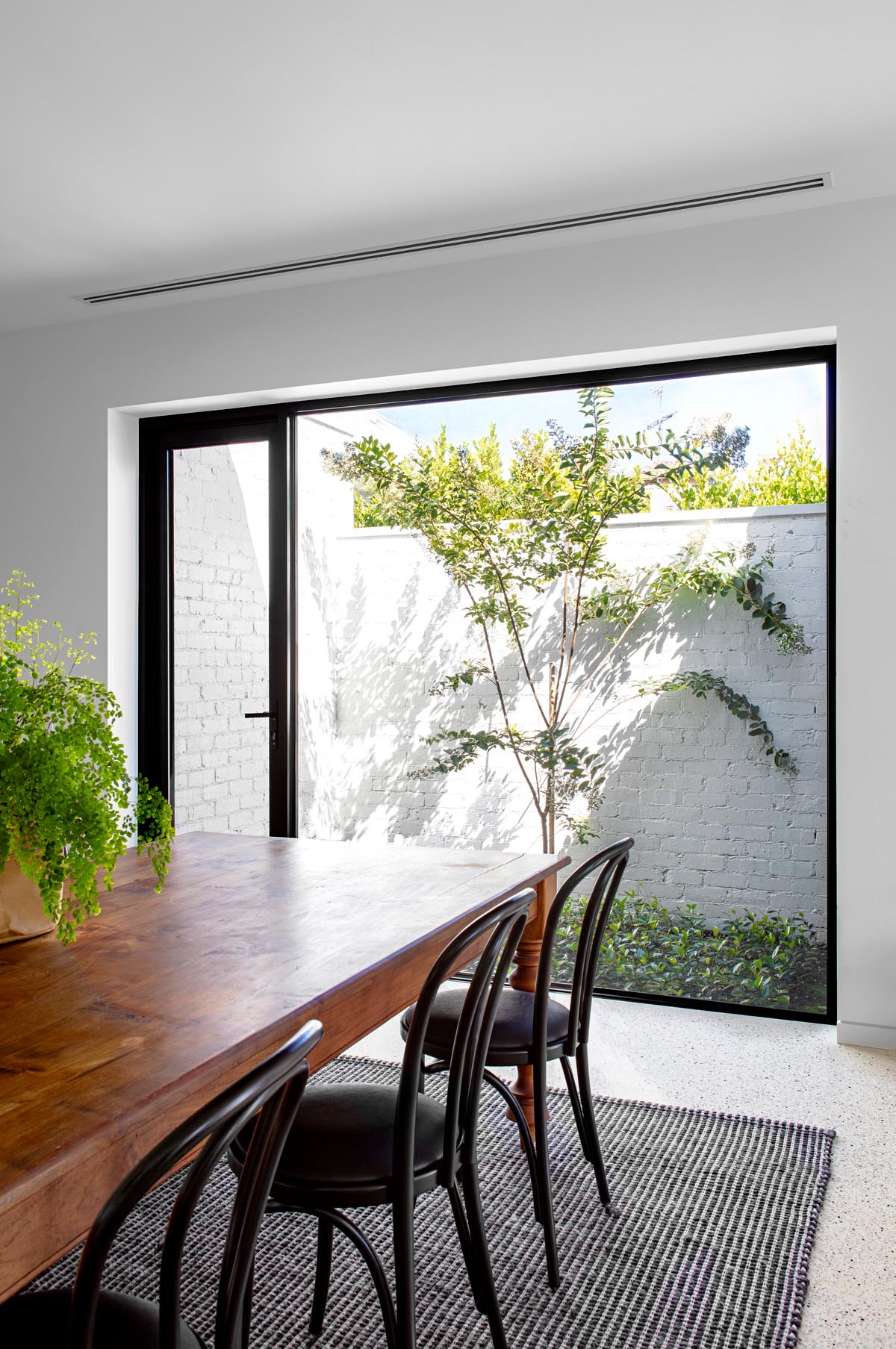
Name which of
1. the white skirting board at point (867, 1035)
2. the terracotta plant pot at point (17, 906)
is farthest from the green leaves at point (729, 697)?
the terracotta plant pot at point (17, 906)

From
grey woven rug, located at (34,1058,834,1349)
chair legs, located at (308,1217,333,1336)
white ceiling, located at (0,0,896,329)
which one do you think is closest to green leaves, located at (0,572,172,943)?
chair legs, located at (308,1217,333,1336)

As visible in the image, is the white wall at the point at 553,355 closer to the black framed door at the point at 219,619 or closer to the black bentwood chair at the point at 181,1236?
the black framed door at the point at 219,619

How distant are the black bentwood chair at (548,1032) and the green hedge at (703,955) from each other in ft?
4.71

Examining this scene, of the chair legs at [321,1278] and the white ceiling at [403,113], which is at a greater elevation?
the white ceiling at [403,113]

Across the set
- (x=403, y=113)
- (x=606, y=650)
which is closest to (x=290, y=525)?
(x=606, y=650)

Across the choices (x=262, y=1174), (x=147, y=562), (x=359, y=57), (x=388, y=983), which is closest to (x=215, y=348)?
(x=147, y=562)

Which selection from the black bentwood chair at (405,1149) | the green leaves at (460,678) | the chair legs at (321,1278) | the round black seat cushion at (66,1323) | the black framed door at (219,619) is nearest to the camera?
the round black seat cushion at (66,1323)

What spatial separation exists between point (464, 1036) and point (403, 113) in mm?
2386

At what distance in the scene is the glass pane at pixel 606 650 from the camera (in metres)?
3.58

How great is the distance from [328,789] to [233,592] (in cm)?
92

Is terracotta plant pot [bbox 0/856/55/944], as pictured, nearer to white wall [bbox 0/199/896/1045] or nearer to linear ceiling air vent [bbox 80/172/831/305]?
white wall [bbox 0/199/896/1045]

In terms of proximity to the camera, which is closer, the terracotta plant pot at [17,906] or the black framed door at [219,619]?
the terracotta plant pot at [17,906]

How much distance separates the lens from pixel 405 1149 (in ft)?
5.06

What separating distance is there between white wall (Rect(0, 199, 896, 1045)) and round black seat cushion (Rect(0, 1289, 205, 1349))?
2.63 meters
